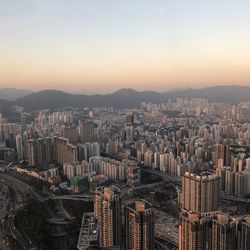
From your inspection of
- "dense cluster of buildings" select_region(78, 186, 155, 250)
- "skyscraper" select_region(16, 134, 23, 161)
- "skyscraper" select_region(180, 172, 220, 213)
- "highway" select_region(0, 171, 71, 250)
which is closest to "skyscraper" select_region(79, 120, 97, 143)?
"skyscraper" select_region(16, 134, 23, 161)

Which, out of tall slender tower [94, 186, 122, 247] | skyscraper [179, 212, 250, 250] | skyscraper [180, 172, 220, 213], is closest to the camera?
skyscraper [179, 212, 250, 250]

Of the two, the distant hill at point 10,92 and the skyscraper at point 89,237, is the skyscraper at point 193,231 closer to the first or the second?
the skyscraper at point 89,237

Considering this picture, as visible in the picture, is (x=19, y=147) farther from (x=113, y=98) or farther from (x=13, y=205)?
(x=113, y=98)

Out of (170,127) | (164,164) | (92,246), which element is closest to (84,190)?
(164,164)

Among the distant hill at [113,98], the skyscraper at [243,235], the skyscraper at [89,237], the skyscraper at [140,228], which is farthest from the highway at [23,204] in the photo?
the distant hill at [113,98]

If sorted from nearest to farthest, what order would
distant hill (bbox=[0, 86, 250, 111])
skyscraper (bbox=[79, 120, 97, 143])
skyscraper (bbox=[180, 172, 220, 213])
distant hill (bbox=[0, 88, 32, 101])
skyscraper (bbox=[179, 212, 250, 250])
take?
skyscraper (bbox=[179, 212, 250, 250])
skyscraper (bbox=[180, 172, 220, 213])
distant hill (bbox=[0, 88, 32, 101])
skyscraper (bbox=[79, 120, 97, 143])
distant hill (bbox=[0, 86, 250, 111])

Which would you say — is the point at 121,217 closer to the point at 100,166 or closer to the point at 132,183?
the point at 132,183

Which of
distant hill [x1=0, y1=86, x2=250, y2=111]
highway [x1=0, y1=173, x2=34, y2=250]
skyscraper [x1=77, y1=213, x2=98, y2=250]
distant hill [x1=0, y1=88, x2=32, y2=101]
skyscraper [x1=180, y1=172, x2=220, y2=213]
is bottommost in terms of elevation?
highway [x1=0, y1=173, x2=34, y2=250]

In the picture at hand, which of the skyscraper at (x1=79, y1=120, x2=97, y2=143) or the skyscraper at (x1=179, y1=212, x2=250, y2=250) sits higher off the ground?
the skyscraper at (x1=79, y1=120, x2=97, y2=143)

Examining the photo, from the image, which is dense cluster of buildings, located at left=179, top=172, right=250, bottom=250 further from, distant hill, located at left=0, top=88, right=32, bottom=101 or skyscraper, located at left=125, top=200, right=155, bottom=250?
distant hill, located at left=0, top=88, right=32, bottom=101
